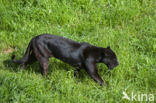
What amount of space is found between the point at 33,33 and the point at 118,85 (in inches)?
117

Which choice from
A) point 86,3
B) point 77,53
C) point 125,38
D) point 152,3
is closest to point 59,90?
point 77,53

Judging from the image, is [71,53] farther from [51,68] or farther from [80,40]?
[80,40]

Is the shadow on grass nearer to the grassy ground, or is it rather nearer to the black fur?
the grassy ground

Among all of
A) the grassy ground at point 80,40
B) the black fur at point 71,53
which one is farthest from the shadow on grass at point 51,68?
the black fur at point 71,53

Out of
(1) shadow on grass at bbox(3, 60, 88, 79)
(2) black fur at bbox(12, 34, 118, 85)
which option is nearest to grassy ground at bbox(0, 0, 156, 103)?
(1) shadow on grass at bbox(3, 60, 88, 79)

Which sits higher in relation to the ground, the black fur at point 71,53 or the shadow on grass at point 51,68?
the black fur at point 71,53

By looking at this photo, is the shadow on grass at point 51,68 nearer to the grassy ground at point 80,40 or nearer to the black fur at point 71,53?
the grassy ground at point 80,40

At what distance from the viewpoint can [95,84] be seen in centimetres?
671

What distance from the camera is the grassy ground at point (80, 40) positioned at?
6285 millimetres

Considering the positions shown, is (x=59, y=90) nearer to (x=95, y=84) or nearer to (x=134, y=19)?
(x=95, y=84)

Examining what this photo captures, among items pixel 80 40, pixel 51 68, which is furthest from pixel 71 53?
pixel 80 40

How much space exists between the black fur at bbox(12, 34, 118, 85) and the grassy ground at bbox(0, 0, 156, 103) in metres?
0.23

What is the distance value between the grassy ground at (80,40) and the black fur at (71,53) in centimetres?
23

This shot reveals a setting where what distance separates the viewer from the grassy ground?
629cm
